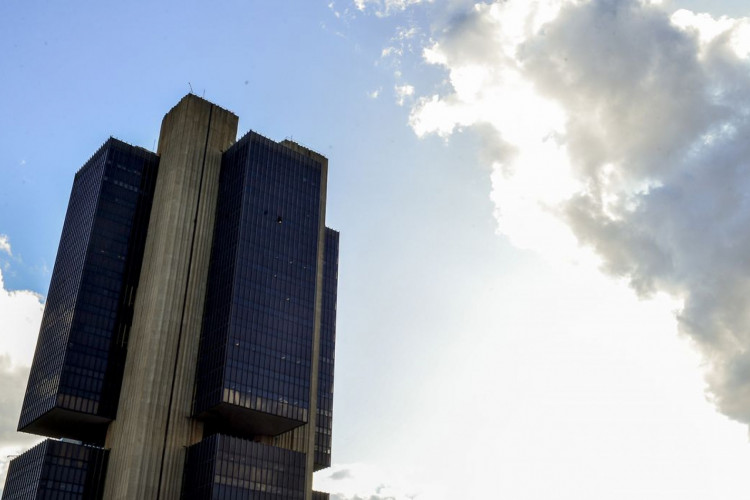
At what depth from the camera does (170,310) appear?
6319 inches

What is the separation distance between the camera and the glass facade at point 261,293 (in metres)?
155

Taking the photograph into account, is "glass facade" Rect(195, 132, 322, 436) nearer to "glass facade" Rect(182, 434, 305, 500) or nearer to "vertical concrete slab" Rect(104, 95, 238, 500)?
"vertical concrete slab" Rect(104, 95, 238, 500)

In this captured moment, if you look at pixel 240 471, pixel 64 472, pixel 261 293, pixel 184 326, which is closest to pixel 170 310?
pixel 184 326

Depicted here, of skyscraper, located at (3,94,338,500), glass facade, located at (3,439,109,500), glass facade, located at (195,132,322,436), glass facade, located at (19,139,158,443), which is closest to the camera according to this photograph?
glass facade, located at (3,439,109,500)

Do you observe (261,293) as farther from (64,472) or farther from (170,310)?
(64,472)

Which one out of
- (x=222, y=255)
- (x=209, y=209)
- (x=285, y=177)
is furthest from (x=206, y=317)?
(x=285, y=177)

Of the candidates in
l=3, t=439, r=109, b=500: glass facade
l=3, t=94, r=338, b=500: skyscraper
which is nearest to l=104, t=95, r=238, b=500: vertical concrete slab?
l=3, t=94, r=338, b=500: skyscraper

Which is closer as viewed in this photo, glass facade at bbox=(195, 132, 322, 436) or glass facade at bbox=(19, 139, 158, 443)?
glass facade at bbox=(195, 132, 322, 436)

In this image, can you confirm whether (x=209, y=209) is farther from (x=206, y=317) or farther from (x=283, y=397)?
(x=283, y=397)

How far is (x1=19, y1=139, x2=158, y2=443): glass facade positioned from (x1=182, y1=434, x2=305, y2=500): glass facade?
23.2 meters

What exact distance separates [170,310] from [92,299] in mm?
19362

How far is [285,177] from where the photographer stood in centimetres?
18112

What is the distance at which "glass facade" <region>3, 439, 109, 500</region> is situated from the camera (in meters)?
150

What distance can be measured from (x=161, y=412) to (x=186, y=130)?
220 feet
